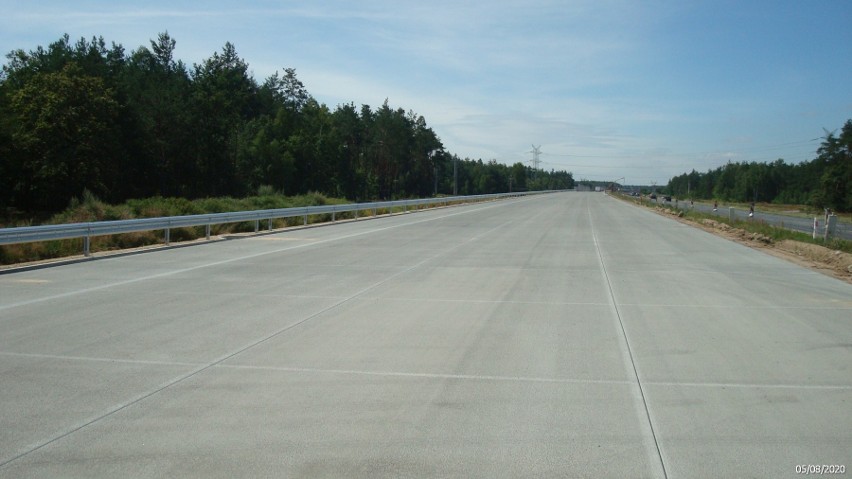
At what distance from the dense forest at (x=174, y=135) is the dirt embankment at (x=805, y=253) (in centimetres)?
4985

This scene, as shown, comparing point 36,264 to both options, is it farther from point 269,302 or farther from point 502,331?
point 502,331

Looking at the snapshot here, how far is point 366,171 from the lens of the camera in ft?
389

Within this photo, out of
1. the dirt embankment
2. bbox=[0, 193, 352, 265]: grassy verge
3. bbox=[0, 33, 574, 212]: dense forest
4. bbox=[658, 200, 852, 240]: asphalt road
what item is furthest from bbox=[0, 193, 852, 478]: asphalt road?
bbox=[0, 33, 574, 212]: dense forest

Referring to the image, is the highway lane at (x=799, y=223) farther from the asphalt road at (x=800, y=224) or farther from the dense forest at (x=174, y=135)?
the dense forest at (x=174, y=135)

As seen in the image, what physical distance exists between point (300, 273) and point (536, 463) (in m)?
10.6

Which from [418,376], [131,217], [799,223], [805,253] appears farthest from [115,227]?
→ [799,223]

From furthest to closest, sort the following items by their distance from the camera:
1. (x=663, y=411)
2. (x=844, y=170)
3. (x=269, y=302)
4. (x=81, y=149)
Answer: (x=844, y=170)
(x=81, y=149)
(x=269, y=302)
(x=663, y=411)

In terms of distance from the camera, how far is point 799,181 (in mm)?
123312

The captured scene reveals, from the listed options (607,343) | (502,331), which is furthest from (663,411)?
(502,331)

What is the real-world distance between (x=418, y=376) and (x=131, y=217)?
73.4 ft

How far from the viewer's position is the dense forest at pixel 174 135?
5347 centimetres

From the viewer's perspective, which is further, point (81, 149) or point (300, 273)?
point (81, 149)
